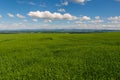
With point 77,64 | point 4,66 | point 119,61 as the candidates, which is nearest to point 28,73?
point 4,66

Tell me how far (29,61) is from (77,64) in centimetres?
724

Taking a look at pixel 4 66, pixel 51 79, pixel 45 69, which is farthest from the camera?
pixel 4 66

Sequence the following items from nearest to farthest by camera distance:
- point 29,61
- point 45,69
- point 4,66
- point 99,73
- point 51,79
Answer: point 51,79, point 99,73, point 45,69, point 4,66, point 29,61

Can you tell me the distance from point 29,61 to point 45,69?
532 centimetres

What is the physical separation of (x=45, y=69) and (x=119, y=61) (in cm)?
1006

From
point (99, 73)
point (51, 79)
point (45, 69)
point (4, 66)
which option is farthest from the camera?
point (4, 66)

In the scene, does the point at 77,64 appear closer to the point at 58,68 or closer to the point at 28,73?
the point at 58,68

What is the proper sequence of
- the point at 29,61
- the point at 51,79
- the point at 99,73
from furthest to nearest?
the point at 29,61 → the point at 99,73 → the point at 51,79

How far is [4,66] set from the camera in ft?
65.1

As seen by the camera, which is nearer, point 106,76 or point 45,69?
point 106,76

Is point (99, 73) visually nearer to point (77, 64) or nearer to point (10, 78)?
point (77, 64)

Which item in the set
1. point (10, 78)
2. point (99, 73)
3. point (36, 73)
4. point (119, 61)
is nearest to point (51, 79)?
point (36, 73)

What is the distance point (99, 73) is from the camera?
16812mm

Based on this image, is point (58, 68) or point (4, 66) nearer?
point (58, 68)
